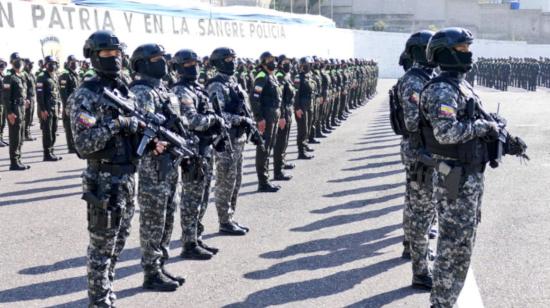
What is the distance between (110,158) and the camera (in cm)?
448

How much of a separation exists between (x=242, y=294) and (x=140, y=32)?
1699 centimetres

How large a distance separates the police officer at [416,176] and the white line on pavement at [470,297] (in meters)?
0.31

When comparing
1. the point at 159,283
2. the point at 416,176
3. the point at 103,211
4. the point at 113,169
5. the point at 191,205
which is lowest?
the point at 159,283

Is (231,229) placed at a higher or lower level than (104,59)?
lower

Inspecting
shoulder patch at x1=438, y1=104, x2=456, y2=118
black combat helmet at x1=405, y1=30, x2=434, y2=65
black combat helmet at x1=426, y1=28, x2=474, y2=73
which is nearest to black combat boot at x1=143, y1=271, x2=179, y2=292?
shoulder patch at x1=438, y1=104, x2=456, y2=118

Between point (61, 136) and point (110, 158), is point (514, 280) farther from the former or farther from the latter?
point (61, 136)

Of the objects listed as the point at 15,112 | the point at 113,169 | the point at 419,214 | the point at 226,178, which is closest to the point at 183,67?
the point at 226,178

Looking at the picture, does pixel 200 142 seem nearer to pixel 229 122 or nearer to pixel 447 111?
pixel 229 122

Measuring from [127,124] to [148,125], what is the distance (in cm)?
25

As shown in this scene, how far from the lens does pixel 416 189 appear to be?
19.0 ft

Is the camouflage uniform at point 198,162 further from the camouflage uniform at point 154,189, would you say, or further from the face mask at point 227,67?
the face mask at point 227,67

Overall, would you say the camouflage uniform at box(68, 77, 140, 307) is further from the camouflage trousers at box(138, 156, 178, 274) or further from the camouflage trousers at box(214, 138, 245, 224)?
the camouflage trousers at box(214, 138, 245, 224)

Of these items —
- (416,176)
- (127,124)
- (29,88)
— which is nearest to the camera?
(127,124)

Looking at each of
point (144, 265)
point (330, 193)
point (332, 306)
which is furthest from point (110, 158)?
point (330, 193)
